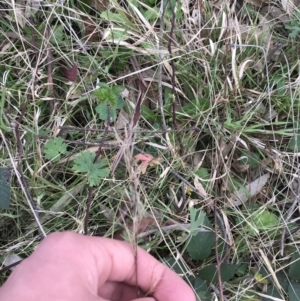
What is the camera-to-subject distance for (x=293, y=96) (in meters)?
1.65

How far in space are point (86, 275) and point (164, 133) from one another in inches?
25.9

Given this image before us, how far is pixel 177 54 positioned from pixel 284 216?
2.02ft

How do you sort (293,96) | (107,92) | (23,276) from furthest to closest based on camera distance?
(293,96) < (107,92) < (23,276)

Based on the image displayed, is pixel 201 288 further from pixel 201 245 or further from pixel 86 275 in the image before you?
pixel 86 275

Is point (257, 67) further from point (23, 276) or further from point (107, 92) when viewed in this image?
point (23, 276)

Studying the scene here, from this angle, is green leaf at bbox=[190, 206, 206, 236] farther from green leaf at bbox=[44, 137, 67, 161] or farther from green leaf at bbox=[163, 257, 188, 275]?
green leaf at bbox=[44, 137, 67, 161]

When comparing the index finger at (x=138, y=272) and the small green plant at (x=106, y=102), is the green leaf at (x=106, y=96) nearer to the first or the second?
the small green plant at (x=106, y=102)

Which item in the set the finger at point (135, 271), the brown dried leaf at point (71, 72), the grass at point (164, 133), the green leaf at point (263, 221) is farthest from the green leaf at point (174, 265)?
the brown dried leaf at point (71, 72)

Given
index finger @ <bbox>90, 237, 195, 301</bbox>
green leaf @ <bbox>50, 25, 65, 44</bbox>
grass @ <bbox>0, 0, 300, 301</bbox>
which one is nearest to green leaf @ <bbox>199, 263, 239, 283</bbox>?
grass @ <bbox>0, 0, 300, 301</bbox>

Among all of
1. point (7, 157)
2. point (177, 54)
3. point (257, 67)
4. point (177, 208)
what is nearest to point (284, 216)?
point (177, 208)

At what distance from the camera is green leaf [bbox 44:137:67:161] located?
158 cm

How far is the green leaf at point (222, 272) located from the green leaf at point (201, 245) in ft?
0.13

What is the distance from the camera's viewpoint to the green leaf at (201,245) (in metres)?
1.54

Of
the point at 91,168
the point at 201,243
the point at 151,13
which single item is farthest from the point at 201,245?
the point at 151,13
